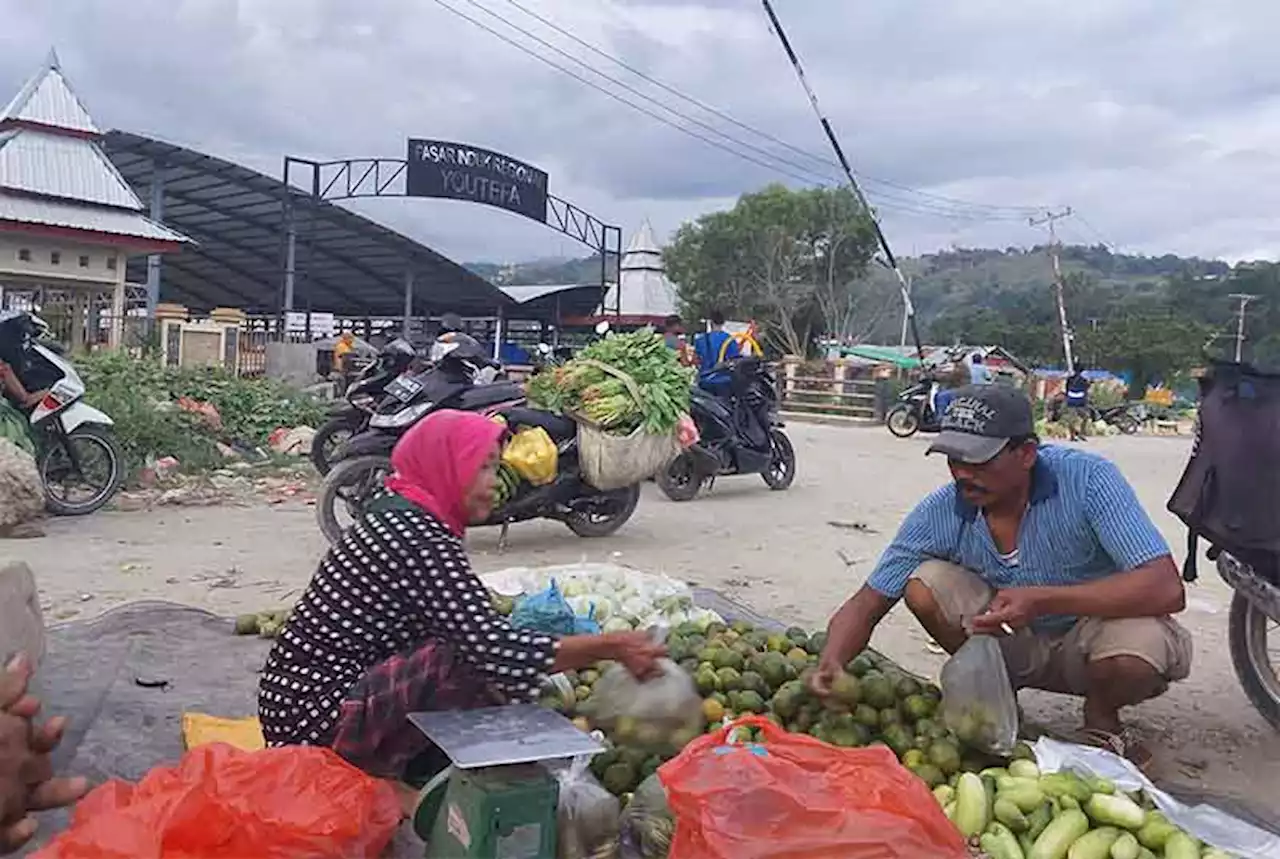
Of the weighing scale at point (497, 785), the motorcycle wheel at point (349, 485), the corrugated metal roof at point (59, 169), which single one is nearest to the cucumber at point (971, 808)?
the weighing scale at point (497, 785)

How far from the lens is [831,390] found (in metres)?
23.7

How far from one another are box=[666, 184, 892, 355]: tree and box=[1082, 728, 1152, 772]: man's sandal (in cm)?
3073

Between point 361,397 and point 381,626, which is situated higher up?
point 361,397

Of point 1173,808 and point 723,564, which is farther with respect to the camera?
point 723,564

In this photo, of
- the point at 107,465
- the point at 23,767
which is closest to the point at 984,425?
the point at 23,767

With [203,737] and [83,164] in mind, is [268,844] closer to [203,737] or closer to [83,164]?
[203,737]

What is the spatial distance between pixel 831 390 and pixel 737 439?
1467cm

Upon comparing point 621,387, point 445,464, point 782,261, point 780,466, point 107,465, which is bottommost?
point 107,465

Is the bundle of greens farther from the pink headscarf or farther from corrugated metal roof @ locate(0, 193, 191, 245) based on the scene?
corrugated metal roof @ locate(0, 193, 191, 245)

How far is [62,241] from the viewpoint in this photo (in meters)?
17.7

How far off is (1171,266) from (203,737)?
9280 cm

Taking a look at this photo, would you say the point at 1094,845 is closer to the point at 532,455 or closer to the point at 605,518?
the point at 532,455

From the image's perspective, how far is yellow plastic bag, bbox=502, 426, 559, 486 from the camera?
6.40 metres

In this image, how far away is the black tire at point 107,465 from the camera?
24.2 feet
